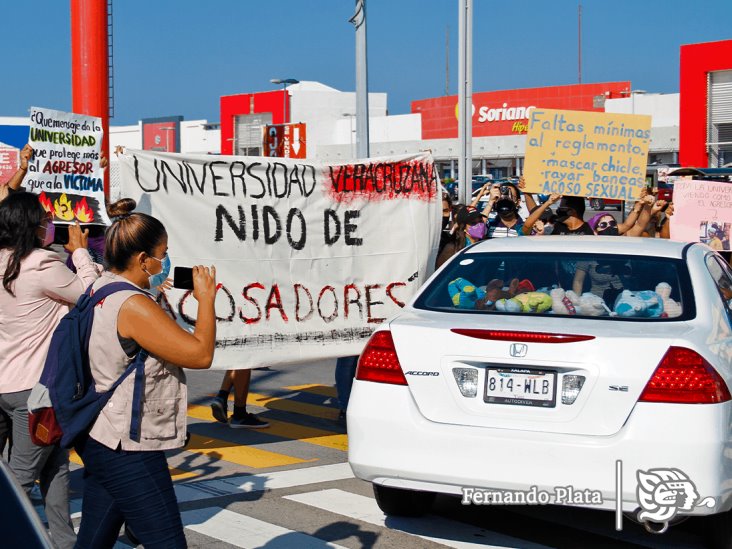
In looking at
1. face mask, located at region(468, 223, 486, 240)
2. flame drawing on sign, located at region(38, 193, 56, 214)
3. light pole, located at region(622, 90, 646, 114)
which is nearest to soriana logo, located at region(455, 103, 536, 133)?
light pole, located at region(622, 90, 646, 114)

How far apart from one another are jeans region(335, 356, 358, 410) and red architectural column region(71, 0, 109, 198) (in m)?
14.5

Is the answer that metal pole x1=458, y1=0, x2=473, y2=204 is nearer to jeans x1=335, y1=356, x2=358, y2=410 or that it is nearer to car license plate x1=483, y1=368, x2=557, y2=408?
jeans x1=335, y1=356, x2=358, y2=410

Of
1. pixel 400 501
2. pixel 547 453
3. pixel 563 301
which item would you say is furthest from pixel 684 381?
pixel 400 501

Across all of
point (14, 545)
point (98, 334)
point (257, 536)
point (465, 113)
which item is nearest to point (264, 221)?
point (257, 536)

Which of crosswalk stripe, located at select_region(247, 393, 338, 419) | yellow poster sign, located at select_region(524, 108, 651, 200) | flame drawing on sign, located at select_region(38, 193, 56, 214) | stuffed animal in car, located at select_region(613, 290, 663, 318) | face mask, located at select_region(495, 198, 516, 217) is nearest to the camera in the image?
stuffed animal in car, located at select_region(613, 290, 663, 318)

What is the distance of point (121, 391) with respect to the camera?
157 inches

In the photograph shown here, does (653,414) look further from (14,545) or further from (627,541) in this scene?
(14,545)

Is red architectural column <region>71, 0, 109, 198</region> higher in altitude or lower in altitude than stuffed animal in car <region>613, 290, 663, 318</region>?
higher

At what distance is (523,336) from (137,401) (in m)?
2.05

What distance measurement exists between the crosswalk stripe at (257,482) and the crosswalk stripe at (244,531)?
413 millimetres

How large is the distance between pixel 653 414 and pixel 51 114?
610cm

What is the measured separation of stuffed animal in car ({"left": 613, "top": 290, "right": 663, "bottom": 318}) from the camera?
570cm

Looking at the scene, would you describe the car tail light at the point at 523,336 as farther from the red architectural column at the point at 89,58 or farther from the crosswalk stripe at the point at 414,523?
the red architectural column at the point at 89,58

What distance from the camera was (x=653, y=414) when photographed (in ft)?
16.4
